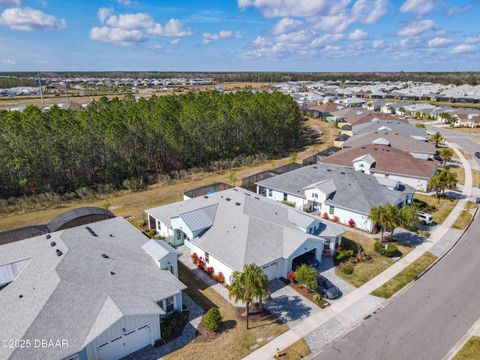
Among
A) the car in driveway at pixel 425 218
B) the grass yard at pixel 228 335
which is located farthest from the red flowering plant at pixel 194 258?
the car in driveway at pixel 425 218

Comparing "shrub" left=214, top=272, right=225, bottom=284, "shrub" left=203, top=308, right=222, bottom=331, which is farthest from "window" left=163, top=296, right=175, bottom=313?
"shrub" left=214, top=272, right=225, bottom=284

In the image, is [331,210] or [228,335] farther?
[331,210]

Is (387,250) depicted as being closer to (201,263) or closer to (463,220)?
(463,220)

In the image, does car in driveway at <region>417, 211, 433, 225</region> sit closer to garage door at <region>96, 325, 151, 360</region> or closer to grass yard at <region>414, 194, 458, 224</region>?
grass yard at <region>414, 194, 458, 224</region>

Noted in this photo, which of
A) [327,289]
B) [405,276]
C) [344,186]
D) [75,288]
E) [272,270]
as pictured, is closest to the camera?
[75,288]

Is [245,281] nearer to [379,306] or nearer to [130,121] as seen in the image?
[379,306]

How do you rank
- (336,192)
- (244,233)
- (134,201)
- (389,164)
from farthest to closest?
(389,164) → (134,201) → (336,192) → (244,233)

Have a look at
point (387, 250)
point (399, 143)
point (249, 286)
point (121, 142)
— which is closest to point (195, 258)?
point (249, 286)

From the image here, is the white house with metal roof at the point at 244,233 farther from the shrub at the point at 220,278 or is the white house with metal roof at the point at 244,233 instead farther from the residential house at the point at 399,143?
the residential house at the point at 399,143

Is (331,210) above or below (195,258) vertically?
above
